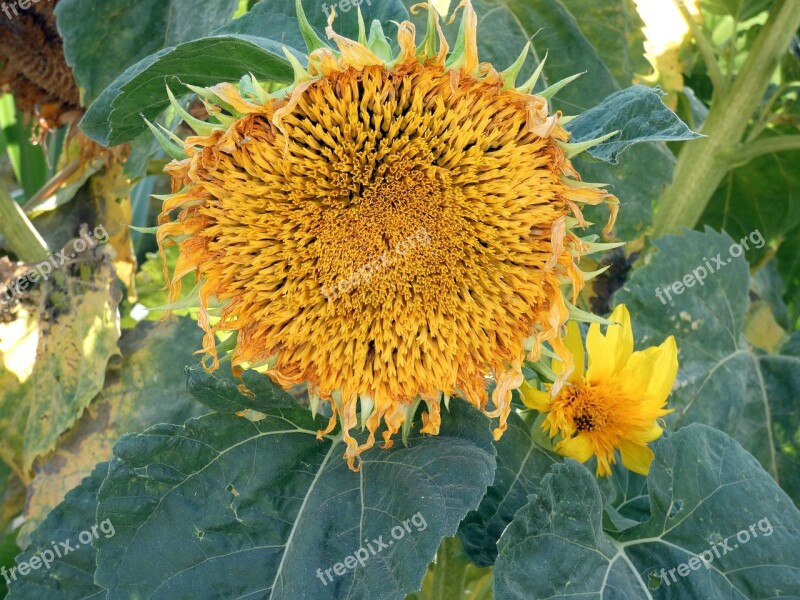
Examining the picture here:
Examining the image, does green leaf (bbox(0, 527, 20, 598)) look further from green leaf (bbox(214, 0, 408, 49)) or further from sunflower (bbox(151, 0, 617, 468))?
green leaf (bbox(214, 0, 408, 49))

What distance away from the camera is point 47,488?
3.80 ft

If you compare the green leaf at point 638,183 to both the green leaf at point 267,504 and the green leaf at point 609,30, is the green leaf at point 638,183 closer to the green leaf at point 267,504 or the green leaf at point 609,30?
the green leaf at point 609,30

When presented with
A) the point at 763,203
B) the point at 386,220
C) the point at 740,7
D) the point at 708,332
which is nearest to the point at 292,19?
the point at 386,220

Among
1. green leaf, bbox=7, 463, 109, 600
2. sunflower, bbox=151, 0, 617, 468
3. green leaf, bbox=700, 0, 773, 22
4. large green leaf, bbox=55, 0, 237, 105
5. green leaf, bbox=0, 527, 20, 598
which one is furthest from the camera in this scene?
green leaf, bbox=700, 0, 773, 22

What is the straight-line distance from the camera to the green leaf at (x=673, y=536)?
0.78 metres

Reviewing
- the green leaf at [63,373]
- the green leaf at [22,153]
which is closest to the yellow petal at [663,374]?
the green leaf at [63,373]

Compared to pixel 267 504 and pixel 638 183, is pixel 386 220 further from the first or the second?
pixel 638 183

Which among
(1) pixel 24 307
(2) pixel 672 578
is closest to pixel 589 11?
(2) pixel 672 578

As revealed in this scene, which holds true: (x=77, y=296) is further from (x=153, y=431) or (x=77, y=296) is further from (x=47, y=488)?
(x=153, y=431)

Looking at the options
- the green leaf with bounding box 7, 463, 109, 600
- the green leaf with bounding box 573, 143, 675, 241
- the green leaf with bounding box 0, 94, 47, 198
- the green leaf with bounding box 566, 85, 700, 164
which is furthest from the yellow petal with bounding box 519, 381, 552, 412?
the green leaf with bounding box 0, 94, 47, 198

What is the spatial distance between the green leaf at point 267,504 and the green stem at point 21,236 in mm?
549

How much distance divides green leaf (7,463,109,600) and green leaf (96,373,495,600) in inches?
6.1

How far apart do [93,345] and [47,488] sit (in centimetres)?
19

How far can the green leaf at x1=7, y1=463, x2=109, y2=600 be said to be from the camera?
951 mm
